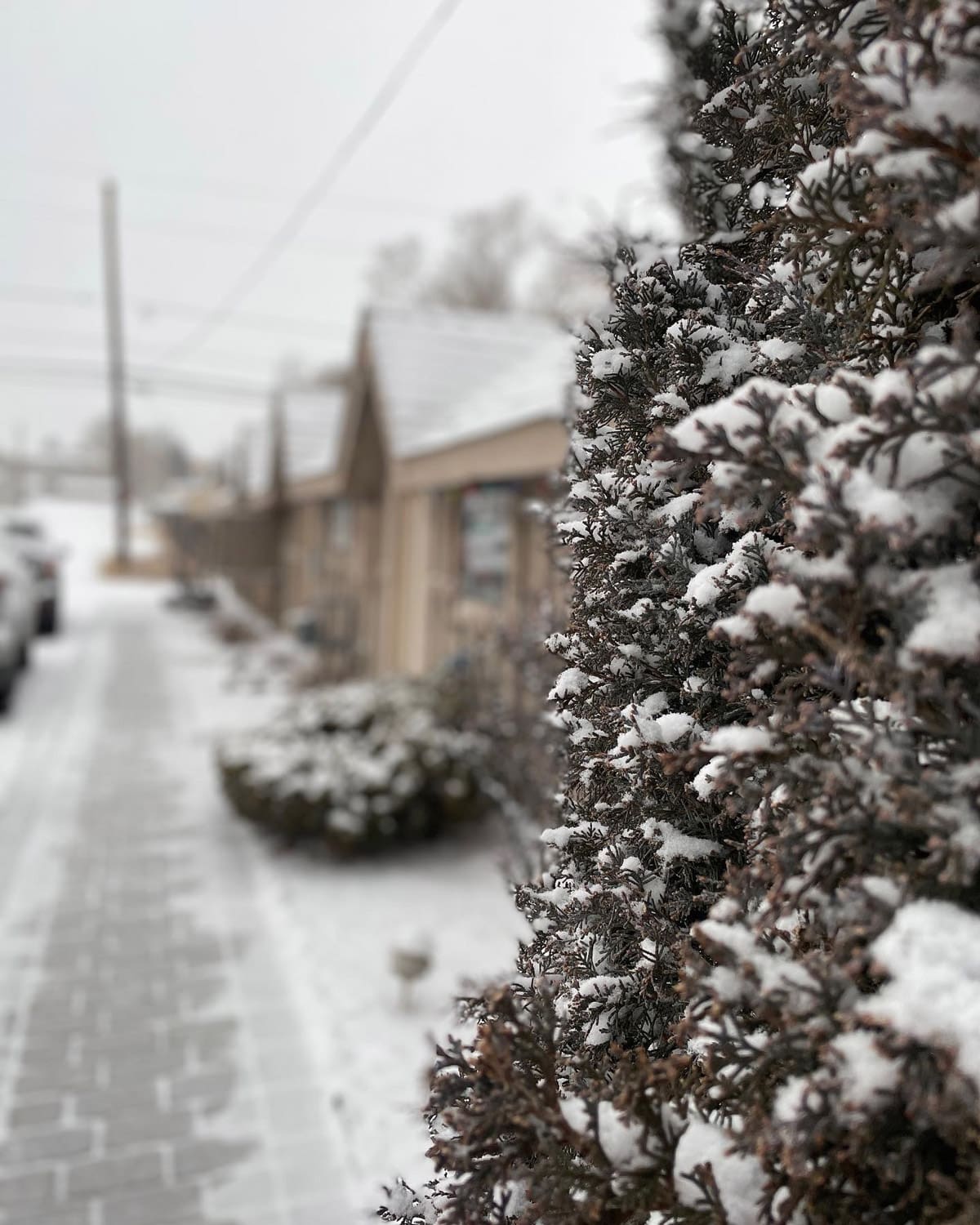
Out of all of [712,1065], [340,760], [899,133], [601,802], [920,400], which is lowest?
[340,760]

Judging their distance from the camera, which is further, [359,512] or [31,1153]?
[359,512]

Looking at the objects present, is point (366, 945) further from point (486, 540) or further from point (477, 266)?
point (477, 266)

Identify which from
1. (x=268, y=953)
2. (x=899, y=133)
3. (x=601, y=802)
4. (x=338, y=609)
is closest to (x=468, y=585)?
(x=268, y=953)

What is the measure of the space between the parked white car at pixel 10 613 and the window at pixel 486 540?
473 cm

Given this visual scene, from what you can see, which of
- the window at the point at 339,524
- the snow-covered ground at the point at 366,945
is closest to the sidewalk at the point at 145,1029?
the snow-covered ground at the point at 366,945

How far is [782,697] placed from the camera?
3.54ft

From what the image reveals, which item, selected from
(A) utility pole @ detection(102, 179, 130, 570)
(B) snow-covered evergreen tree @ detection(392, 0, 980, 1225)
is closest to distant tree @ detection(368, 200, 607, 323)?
(A) utility pole @ detection(102, 179, 130, 570)

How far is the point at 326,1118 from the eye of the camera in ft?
11.4

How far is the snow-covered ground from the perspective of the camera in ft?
11.2

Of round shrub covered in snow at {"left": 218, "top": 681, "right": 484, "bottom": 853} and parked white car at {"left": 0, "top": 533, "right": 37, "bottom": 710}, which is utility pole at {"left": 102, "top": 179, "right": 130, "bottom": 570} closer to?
parked white car at {"left": 0, "top": 533, "right": 37, "bottom": 710}

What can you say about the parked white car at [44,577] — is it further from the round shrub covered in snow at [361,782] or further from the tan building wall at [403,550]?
the round shrub covered in snow at [361,782]

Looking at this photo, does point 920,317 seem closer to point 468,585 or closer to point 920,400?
point 920,400

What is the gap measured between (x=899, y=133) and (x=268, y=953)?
4.78 metres

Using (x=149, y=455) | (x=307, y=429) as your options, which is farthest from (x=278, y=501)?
(x=149, y=455)
